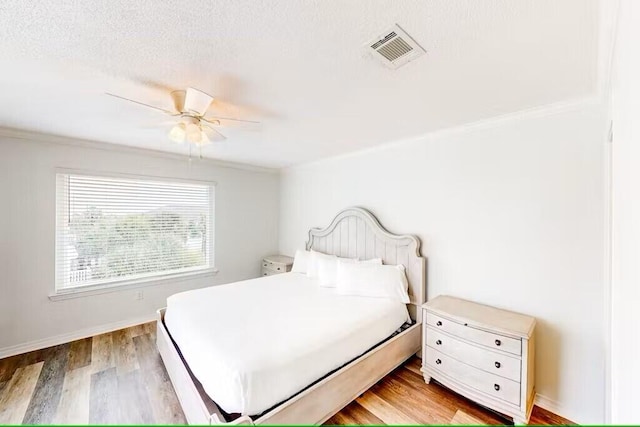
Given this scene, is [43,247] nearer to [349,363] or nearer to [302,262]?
[302,262]

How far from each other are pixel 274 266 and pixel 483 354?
287cm

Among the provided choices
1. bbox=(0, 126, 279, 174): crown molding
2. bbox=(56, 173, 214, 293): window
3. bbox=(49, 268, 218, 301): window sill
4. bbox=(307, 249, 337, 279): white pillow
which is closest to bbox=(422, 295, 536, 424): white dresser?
bbox=(307, 249, 337, 279): white pillow

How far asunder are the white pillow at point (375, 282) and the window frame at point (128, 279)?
6.96ft

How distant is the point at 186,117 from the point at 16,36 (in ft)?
2.49

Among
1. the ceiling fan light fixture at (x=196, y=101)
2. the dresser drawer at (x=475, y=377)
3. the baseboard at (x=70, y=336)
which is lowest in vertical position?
the baseboard at (x=70, y=336)

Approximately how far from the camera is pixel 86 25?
3.57 feet

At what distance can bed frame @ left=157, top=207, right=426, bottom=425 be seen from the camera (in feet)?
3.96

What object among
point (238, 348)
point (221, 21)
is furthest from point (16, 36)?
point (238, 348)

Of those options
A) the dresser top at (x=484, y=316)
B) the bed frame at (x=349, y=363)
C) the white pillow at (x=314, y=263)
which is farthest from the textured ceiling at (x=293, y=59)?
the white pillow at (x=314, y=263)

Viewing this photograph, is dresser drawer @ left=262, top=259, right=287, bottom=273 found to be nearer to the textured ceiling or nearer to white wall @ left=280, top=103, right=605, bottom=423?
white wall @ left=280, top=103, right=605, bottom=423

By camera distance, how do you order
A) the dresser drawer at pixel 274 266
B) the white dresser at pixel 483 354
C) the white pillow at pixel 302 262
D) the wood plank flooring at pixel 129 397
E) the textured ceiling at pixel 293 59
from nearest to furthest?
the wood plank flooring at pixel 129 397 < the textured ceiling at pixel 293 59 < the white dresser at pixel 483 354 < the white pillow at pixel 302 262 < the dresser drawer at pixel 274 266

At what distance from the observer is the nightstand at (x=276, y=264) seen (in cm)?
386

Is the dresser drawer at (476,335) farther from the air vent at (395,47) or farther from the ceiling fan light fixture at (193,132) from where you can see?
the ceiling fan light fixture at (193,132)

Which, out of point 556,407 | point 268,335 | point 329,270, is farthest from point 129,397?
point 556,407
